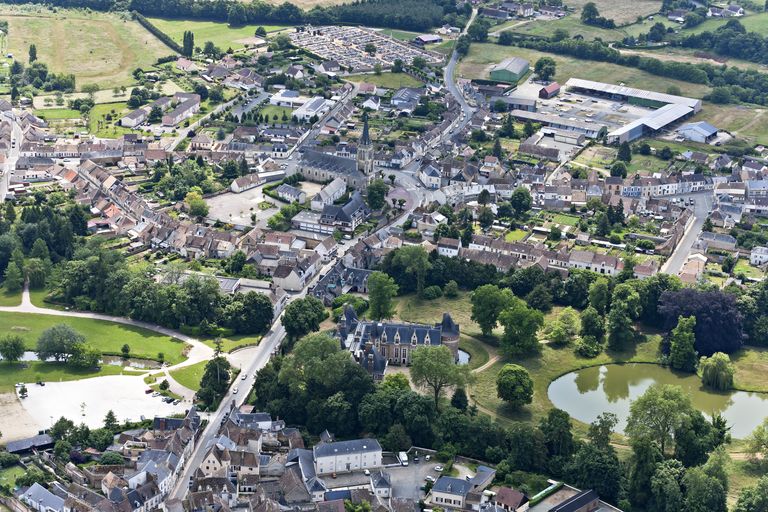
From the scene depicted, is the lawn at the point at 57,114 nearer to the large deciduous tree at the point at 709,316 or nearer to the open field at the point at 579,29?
the open field at the point at 579,29

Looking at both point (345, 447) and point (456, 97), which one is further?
point (456, 97)

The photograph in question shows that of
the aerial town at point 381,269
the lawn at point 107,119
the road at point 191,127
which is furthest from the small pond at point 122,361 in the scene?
the lawn at point 107,119

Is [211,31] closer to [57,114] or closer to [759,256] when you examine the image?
[57,114]

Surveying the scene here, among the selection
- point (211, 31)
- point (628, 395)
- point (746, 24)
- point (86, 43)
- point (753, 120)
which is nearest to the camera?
point (628, 395)

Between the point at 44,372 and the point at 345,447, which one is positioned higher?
the point at 345,447

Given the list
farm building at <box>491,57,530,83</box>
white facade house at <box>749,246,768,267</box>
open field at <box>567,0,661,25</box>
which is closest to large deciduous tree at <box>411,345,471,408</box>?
white facade house at <box>749,246,768,267</box>

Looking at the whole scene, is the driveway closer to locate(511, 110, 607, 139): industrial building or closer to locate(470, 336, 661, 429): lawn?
locate(470, 336, 661, 429): lawn

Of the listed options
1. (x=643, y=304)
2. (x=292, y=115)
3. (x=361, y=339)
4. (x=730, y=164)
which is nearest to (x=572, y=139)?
(x=730, y=164)

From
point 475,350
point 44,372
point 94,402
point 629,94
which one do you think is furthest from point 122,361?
point 629,94

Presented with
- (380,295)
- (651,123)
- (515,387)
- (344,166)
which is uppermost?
(651,123)
